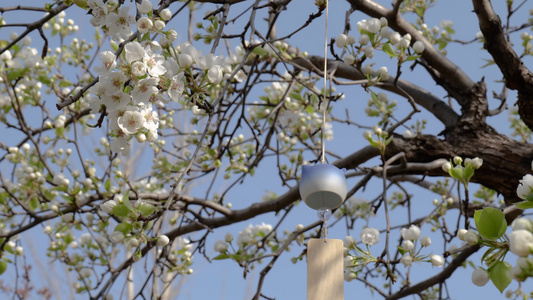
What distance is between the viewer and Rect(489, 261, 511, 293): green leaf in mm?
1061

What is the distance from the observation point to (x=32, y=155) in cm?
307

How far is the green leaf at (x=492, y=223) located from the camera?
1.06 meters

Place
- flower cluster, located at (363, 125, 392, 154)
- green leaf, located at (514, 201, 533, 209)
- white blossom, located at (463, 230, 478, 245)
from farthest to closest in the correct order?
flower cluster, located at (363, 125, 392, 154)
white blossom, located at (463, 230, 478, 245)
green leaf, located at (514, 201, 533, 209)

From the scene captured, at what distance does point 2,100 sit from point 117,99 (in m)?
1.79

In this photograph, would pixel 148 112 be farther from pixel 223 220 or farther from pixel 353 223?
pixel 353 223

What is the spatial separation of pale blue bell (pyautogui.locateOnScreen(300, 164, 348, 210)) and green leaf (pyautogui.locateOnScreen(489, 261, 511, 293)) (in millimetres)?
334

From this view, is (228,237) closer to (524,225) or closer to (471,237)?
(471,237)

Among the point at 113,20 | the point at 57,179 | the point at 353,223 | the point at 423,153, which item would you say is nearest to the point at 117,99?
the point at 113,20

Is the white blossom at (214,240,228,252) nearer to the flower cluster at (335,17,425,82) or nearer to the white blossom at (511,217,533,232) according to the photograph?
the flower cluster at (335,17,425,82)

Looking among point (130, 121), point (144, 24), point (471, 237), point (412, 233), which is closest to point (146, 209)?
point (130, 121)

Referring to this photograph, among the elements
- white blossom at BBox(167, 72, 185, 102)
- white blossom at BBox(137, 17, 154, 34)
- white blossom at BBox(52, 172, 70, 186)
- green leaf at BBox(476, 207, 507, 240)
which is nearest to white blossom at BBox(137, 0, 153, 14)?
white blossom at BBox(137, 17, 154, 34)

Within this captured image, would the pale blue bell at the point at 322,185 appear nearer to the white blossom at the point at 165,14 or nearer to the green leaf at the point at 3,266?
the white blossom at the point at 165,14

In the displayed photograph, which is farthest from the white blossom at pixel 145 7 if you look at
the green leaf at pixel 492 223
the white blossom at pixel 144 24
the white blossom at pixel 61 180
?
the white blossom at pixel 61 180

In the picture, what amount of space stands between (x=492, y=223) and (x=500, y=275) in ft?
0.29
